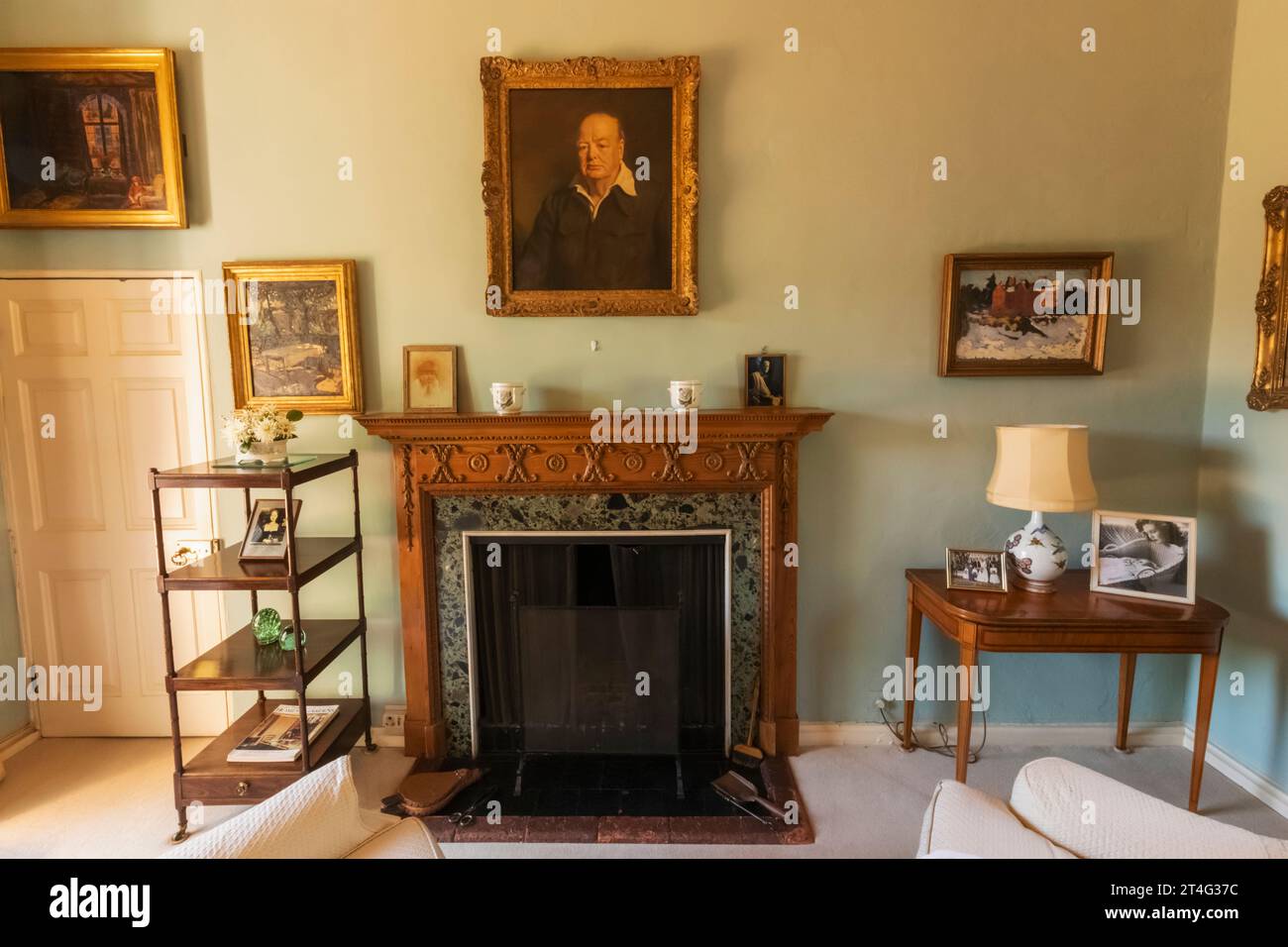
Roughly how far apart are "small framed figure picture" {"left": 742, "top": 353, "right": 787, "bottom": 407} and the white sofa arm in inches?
69.7

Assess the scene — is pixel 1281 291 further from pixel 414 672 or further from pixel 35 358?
pixel 35 358

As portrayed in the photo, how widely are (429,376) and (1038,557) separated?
2.69 m

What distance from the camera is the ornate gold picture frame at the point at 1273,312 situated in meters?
2.67

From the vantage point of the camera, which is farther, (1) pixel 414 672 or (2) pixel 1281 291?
Answer: (1) pixel 414 672

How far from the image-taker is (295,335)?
3.02 metres

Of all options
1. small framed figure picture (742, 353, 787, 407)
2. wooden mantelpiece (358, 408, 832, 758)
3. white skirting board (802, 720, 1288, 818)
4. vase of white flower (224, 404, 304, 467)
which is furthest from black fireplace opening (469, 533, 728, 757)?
vase of white flower (224, 404, 304, 467)

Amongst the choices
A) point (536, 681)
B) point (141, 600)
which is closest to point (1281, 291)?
point (536, 681)

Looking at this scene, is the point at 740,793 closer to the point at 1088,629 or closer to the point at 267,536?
the point at 1088,629

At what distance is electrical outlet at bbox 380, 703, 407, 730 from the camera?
10.5ft

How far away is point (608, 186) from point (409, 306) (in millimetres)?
1023

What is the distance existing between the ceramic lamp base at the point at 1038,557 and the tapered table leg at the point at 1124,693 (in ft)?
2.18

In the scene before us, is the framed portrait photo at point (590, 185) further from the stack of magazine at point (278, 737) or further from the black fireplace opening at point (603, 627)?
the stack of magazine at point (278, 737)

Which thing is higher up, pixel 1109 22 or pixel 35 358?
pixel 1109 22

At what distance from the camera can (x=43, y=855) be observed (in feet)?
8.27
